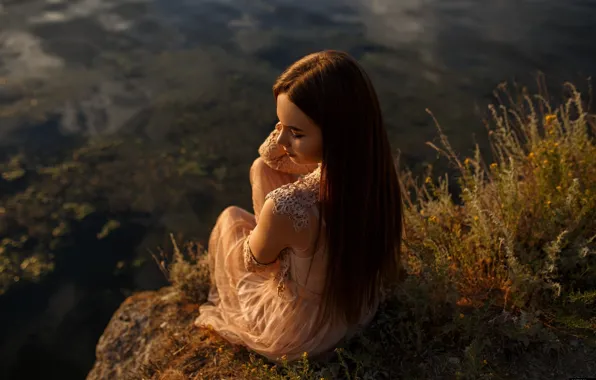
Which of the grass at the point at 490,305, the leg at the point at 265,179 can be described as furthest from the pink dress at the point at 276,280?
the grass at the point at 490,305

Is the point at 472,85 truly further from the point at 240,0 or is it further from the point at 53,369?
the point at 53,369

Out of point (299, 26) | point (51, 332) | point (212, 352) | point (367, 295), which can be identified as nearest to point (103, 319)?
point (51, 332)

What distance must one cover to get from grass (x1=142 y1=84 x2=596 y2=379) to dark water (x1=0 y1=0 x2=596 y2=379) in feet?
6.39

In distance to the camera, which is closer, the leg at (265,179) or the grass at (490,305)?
the grass at (490,305)

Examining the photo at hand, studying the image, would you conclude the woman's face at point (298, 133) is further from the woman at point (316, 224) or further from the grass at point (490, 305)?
the grass at point (490, 305)

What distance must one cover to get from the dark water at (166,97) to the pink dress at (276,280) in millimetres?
1956

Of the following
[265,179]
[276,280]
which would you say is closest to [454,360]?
[276,280]

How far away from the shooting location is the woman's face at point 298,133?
2305 millimetres

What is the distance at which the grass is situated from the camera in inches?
110

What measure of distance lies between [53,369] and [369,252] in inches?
128

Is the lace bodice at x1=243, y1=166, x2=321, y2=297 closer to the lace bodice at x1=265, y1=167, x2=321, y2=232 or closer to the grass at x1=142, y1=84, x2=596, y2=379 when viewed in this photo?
the lace bodice at x1=265, y1=167, x2=321, y2=232

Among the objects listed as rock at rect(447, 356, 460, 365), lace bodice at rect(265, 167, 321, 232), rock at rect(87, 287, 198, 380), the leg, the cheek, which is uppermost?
the cheek

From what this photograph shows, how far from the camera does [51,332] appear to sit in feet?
15.5

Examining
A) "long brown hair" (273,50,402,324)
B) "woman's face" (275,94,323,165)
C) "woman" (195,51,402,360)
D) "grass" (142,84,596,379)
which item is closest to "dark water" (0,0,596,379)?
"grass" (142,84,596,379)
